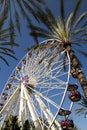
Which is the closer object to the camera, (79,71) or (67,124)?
(67,124)

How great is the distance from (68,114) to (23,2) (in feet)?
33.6

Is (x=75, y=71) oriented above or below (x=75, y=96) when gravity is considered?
above

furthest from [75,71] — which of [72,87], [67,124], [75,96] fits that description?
[67,124]

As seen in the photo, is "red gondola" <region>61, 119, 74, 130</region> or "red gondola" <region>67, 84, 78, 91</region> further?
"red gondola" <region>67, 84, 78, 91</region>

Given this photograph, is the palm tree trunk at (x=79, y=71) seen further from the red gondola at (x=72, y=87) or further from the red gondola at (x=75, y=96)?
the red gondola at (x=75, y=96)

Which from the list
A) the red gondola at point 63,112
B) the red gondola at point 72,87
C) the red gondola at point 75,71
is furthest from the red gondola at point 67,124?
the red gondola at point 75,71

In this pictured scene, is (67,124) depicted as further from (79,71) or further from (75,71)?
(75,71)

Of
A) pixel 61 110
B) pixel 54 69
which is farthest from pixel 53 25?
pixel 61 110

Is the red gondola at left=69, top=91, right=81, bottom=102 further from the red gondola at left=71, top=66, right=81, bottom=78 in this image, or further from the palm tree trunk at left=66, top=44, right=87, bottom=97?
the palm tree trunk at left=66, top=44, right=87, bottom=97

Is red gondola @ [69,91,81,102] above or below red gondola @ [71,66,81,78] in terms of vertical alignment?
below

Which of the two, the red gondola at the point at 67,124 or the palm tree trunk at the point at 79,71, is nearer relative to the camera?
the palm tree trunk at the point at 79,71

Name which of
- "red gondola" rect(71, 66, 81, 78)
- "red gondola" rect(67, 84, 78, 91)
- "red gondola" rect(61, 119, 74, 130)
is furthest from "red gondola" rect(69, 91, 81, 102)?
"red gondola" rect(61, 119, 74, 130)

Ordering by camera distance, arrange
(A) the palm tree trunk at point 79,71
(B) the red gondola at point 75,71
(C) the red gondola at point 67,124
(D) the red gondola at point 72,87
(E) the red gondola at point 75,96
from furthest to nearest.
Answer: (D) the red gondola at point 72,87 → (E) the red gondola at point 75,96 → (B) the red gondola at point 75,71 → (C) the red gondola at point 67,124 → (A) the palm tree trunk at point 79,71

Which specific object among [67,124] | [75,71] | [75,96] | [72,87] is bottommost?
[67,124]
